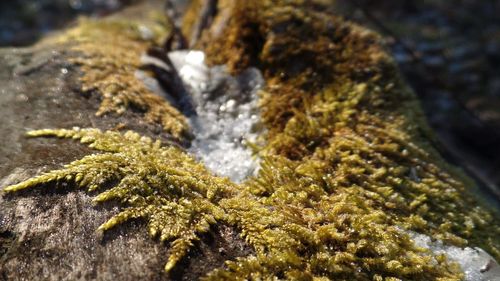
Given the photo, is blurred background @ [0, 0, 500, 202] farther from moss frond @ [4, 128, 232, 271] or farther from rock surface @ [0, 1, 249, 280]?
rock surface @ [0, 1, 249, 280]

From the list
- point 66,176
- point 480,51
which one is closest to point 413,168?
point 66,176

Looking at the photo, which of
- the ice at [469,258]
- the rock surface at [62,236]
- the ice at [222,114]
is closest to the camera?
the rock surface at [62,236]

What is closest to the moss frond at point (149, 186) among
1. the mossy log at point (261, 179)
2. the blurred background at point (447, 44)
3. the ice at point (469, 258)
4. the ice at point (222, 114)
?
the mossy log at point (261, 179)

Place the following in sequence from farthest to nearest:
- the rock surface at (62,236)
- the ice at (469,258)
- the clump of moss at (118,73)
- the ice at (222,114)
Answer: the clump of moss at (118,73), the ice at (222,114), the ice at (469,258), the rock surface at (62,236)

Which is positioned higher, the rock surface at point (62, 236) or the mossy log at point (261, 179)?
the mossy log at point (261, 179)

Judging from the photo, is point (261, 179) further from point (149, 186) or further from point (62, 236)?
point (62, 236)

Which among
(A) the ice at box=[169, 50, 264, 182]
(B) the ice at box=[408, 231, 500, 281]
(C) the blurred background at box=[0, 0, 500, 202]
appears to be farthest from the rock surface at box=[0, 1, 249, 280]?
(C) the blurred background at box=[0, 0, 500, 202]

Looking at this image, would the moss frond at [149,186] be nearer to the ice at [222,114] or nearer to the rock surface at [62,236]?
the rock surface at [62,236]

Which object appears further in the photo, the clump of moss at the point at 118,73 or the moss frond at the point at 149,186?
the clump of moss at the point at 118,73
